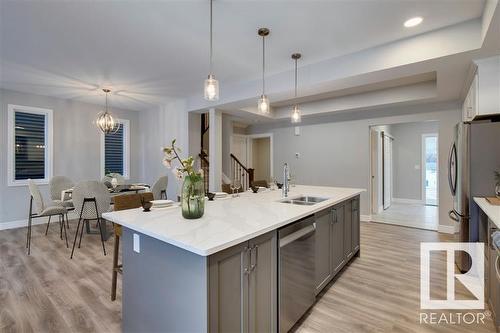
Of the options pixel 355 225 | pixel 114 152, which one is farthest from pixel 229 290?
pixel 114 152

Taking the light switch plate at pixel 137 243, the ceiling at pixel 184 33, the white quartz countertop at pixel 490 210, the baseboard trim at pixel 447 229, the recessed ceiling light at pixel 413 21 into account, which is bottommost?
the baseboard trim at pixel 447 229

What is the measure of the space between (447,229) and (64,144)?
8.11 metres

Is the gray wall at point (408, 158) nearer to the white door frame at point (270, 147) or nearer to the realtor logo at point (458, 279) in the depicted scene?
the white door frame at point (270, 147)

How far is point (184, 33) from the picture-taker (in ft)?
9.37

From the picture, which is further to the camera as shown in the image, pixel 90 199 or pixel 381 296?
pixel 90 199

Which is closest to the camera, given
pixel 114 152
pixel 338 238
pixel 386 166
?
pixel 338 238

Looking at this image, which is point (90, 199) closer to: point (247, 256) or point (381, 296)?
point (247, 256)

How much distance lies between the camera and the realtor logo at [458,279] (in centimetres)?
239

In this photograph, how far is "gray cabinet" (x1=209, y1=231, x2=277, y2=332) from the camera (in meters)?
1.39

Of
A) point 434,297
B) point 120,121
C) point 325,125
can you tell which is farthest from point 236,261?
point 120,121

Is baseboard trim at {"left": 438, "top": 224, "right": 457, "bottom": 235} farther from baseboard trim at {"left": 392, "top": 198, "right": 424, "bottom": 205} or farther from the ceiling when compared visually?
the ceiling

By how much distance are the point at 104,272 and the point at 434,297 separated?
3.66 metres

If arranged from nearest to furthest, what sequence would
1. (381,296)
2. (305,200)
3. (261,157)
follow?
(381,296)
(305,200)
(261,157)

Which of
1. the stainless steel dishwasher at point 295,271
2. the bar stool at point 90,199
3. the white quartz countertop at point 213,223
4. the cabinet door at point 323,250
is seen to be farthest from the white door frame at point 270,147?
the stainless steel dishwasher at point 295,271
